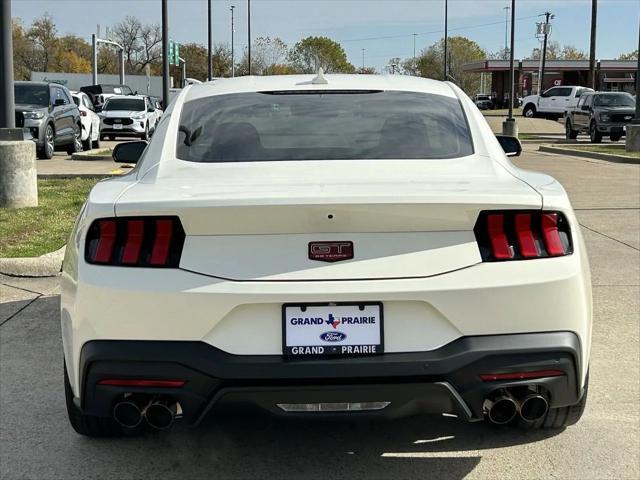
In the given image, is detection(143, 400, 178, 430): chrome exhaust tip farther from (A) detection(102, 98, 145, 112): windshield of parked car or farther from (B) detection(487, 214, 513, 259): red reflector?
(A) detection(102, 98, 145, 112): windshield of parked car

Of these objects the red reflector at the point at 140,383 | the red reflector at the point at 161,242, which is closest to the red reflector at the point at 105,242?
the red reflector at the point at 161,242

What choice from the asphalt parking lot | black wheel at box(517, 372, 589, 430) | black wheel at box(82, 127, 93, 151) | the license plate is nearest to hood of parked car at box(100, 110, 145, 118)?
black wheel at box(82, 127, 93, 151)

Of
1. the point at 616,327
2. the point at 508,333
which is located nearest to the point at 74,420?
the point at 508,333

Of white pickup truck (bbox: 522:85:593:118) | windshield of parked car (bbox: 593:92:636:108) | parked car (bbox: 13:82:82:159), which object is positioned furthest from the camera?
white pickup truck (bbox: 522:85:593:118)

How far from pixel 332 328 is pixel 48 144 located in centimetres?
1732

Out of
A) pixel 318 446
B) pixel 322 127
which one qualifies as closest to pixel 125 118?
pixel 322 127

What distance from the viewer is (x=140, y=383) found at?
3006 millimetres

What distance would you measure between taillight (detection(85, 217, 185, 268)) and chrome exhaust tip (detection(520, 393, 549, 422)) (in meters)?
1.36

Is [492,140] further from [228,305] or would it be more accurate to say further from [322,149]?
[228,305]

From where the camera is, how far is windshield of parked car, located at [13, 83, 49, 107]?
19.0 meters

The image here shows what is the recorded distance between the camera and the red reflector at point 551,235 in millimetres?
3111

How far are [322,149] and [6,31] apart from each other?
6.86 meters

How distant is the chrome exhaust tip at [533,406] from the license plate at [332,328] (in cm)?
59

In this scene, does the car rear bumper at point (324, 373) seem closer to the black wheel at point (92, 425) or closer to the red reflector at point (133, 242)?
the red reflector at point (133, 242)
